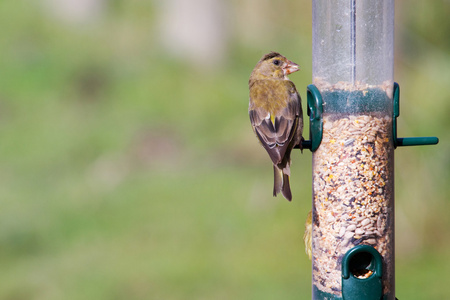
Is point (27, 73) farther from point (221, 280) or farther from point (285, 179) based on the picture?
point (285, 179)

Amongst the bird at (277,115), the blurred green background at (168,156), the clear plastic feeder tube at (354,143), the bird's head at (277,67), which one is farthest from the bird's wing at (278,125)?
the blurred green background at (168,156)

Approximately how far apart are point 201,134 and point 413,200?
403 centimetres

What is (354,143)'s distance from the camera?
14.7 ft

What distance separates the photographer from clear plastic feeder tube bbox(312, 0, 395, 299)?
175 inches

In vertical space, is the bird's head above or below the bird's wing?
above

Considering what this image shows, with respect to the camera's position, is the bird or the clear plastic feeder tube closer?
the clear plastic feeder tube

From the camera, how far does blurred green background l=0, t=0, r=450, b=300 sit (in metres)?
8.05

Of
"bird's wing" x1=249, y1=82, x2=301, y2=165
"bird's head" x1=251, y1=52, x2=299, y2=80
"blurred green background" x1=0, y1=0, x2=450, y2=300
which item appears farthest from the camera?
"blurred green background" x1=0, y1=0, x2=450, y2=300

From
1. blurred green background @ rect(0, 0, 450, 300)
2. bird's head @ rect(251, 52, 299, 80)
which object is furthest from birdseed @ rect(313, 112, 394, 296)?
blurred green background @ rect(0, 0, 450, 300)

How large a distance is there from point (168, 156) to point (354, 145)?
6810 mm

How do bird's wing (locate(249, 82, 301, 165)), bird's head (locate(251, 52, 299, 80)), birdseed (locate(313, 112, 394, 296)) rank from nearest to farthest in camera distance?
birdseed (locate(313, 112, 394, 296)) < bird's wing (locate(249, 82, 301, 165)) < bird's head (locate(251, 52, 299, 80))

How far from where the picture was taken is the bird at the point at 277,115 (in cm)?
499

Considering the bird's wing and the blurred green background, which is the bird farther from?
the blurred green background

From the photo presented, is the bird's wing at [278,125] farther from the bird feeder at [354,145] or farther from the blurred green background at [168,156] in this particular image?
the blurred green background at [168,156]
